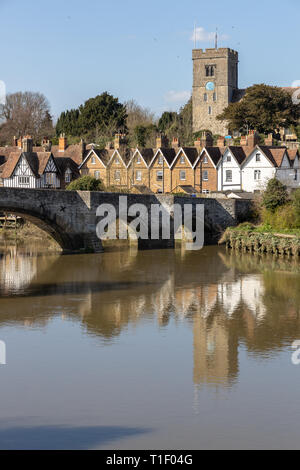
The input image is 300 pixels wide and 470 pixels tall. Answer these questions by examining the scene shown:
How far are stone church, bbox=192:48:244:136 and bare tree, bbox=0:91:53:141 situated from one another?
17896 mm

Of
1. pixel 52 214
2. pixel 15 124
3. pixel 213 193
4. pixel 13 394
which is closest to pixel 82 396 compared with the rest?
pixel 13 394

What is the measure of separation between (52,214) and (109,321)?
14.9 m

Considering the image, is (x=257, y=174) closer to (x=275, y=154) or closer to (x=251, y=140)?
(x=275, y=154)

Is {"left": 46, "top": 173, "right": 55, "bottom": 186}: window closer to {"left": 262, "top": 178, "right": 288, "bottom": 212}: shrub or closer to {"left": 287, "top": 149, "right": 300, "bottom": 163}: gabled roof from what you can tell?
{"left": 287, "top": 149, "right": 300, "bottom": 163}: gabled roof

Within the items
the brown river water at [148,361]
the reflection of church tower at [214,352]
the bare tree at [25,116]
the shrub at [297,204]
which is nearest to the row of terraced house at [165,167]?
the shrub at [297,204]

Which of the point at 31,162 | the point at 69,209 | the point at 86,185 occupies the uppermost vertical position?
the point at 31,162

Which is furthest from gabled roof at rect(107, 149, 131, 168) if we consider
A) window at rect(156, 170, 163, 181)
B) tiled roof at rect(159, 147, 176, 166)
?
tiled roof at rect(159, 147, 176, 166)

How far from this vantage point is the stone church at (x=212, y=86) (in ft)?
278

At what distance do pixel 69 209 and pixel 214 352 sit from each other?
778 inches

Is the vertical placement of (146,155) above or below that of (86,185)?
above

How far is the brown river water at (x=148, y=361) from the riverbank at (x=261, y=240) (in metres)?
8.28

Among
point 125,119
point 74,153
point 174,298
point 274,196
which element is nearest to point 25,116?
point 125,119

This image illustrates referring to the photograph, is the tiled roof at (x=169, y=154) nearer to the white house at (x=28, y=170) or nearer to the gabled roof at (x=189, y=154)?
the gabled roof at (x=189, y=154)

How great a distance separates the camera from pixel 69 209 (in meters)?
35.0
